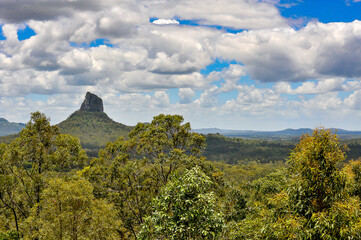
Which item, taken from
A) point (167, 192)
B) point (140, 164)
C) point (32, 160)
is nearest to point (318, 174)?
point (167, 192)

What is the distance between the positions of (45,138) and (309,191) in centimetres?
2714

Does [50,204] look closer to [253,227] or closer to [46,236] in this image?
[46,236]

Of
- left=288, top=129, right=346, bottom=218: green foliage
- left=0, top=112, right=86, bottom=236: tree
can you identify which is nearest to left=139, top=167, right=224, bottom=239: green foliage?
left=288, top=129, right=346, bottom=218: green foliage

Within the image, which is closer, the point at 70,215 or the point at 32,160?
the point at 70,215

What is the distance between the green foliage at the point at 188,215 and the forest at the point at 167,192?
0.05 metres

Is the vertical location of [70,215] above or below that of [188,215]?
below

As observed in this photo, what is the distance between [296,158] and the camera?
12.0 metres

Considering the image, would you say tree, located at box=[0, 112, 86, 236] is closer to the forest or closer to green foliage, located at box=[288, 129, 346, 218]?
the forest

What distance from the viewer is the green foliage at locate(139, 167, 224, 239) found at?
38.3ft

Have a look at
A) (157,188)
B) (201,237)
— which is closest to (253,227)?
(201,237)

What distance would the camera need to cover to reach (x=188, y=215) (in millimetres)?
11742

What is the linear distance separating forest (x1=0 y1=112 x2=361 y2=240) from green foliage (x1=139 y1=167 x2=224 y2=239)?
0.15 feet

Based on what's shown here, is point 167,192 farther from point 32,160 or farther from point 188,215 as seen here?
point 32,160

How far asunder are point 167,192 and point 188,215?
61.5 inches
